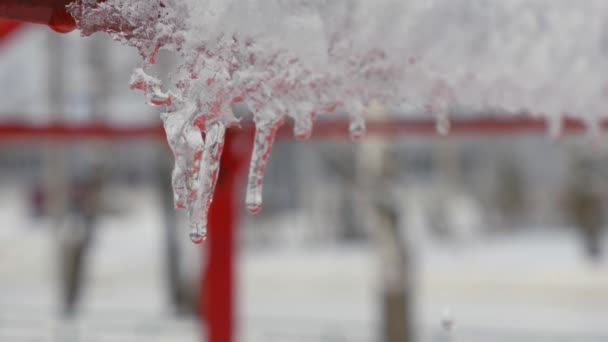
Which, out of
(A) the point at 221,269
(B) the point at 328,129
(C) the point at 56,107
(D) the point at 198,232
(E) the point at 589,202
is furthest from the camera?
(E) the point at 589,202

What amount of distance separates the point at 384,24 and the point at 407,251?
5.88m

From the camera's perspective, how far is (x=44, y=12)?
83cm

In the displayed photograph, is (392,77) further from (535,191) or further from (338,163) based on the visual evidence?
(535,191)

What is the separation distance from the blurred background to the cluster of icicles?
0.66 metres

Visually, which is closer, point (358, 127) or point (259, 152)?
point (259, 152)

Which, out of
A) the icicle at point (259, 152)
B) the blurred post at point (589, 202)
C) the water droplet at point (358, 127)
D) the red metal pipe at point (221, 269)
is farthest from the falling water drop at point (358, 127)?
the blurred post at point (589, 202)

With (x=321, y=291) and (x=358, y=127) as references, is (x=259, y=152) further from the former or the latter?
(x=321, y=291)

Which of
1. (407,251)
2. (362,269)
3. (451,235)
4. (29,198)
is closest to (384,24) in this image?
(407,251)

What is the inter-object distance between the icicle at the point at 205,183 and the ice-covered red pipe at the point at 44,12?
0.64 ft

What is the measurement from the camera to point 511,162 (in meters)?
18.7

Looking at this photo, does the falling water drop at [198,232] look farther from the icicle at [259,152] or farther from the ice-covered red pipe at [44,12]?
the ice-covered red pipe at [44,12]

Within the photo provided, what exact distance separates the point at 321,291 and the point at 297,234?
7.15m

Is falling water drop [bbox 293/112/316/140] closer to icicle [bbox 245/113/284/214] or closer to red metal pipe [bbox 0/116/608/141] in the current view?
icicle [bbox 245/113/284/214]

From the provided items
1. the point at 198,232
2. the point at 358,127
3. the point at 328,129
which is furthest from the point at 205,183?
the point at 328,129
